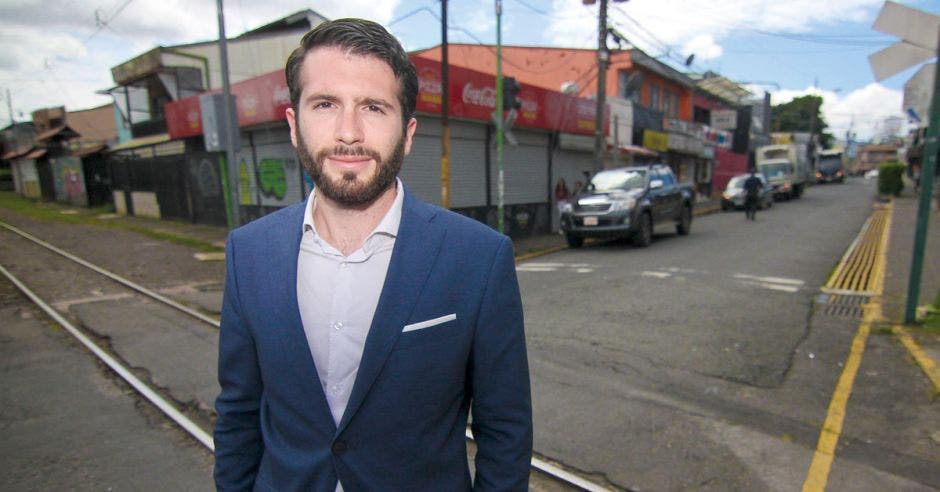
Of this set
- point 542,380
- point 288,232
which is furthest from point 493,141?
point 288,232

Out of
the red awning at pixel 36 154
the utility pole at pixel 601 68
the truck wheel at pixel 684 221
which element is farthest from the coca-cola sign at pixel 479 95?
the red awning at pixel 36 154

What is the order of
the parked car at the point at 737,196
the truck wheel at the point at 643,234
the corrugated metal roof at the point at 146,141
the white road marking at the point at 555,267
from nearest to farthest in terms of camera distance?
1. the white road marking at the point at 555,267
2. the truck wheel at the point at 643,234
3. the corrugated metal roof at the point at 146,141
4. the parked car at the point at 737,196

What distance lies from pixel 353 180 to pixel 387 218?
139mm

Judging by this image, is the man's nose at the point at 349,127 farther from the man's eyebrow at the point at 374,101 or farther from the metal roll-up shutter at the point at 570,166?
the metal roll-up shutter at the point at 570,166

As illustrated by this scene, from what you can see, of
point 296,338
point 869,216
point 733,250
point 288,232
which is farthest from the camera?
point 869,216

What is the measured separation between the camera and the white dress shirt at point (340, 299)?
1.29 metres

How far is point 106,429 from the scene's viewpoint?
3.64 meters

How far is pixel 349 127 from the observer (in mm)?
1271

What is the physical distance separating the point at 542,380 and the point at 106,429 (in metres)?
3.28

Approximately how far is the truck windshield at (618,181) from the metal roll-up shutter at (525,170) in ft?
10.1

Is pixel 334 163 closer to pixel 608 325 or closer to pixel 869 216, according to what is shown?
pixel 608 325

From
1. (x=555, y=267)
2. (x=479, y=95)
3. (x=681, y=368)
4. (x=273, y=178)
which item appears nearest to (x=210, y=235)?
(x=273, y=178)

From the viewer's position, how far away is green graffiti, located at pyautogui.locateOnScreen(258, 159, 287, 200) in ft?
43.8

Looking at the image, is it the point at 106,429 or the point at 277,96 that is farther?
the point at 277,96
